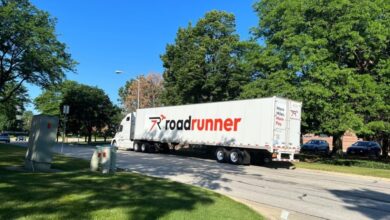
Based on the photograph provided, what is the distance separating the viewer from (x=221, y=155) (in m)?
25.8

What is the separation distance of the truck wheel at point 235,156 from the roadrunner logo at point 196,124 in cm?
131

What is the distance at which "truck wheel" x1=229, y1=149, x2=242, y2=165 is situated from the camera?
2438cm

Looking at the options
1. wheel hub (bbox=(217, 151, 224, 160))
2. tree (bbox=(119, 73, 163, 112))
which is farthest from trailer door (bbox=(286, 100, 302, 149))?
tree (bbox=(119, 73, 163, 112))

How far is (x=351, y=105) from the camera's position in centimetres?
2586

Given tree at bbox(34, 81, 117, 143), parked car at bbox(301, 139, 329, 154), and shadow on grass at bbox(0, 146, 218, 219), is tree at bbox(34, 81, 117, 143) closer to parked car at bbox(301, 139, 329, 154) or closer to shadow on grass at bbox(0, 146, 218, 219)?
parked car at bbox(301, 139, 329, 154)

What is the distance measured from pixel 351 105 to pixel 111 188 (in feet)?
64.9

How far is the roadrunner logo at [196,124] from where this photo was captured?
25172 millimetres

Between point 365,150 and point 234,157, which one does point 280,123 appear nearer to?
point 234,157

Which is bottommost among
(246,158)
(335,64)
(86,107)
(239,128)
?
(246,158)

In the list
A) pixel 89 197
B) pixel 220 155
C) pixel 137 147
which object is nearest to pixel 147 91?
pixel 137 147

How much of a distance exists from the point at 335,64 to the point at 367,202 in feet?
49.2

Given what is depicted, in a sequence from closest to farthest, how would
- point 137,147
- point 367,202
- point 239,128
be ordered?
point 367,202 → point 239,128 → point 137,147

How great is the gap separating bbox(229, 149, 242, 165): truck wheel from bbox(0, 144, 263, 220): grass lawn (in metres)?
13.2

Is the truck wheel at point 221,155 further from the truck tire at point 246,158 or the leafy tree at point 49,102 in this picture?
the leafy tree at point 49,102
